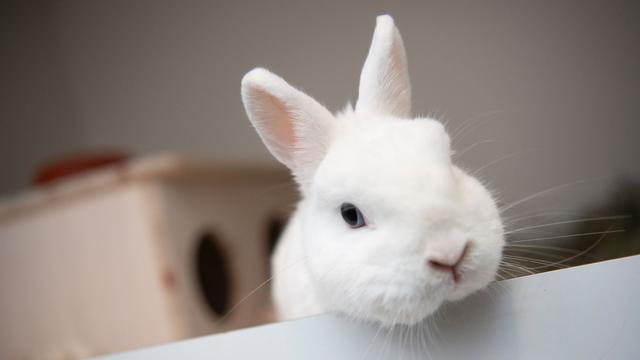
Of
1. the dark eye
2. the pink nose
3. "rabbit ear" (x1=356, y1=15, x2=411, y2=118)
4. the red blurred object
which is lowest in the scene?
the pink nose

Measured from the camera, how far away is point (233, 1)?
134cm

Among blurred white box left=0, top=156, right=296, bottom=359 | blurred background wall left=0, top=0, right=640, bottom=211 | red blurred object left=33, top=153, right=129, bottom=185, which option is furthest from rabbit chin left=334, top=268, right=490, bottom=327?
red blurred object left=33, top=153, right=129, bottom=185

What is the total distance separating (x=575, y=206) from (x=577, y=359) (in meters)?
0.35

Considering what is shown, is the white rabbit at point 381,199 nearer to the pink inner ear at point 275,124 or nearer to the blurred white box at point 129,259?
the pink inner ear at point 275,124

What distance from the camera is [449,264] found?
2.40ft

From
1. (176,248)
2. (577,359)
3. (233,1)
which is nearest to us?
(577,359)

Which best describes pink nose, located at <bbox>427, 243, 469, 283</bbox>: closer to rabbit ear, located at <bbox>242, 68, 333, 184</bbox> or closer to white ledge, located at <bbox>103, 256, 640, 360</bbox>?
white ledge, located at <bbox>103, 256, 640, 360</bbox>

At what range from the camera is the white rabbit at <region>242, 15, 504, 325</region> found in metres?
0.74

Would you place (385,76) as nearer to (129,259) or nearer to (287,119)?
(287,119)

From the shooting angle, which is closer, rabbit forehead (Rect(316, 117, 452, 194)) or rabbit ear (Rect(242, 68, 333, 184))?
rabbit forehead (Rect(316, 117, 452, 194))

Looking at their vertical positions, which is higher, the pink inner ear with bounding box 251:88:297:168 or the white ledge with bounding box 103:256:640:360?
the pink inner ear with bounding box 251:88:297:168

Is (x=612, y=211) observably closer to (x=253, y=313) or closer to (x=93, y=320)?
(x=253, y=313)

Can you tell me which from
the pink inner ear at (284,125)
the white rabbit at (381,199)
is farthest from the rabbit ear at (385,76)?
the pink inner ear at (284,125)

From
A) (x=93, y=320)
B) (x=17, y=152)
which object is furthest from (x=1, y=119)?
(x=93, y=320)
